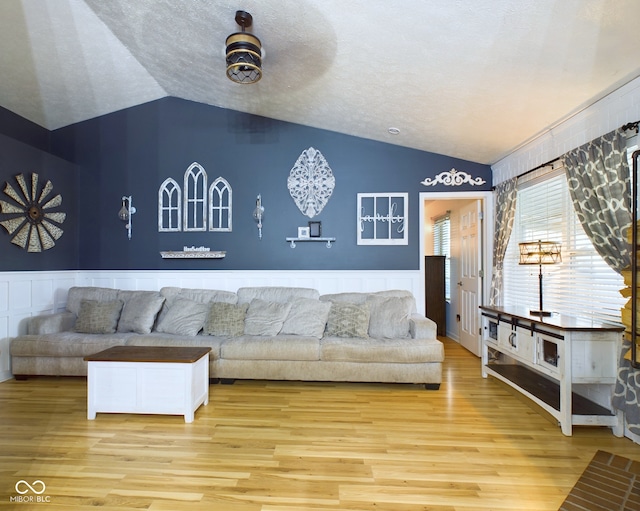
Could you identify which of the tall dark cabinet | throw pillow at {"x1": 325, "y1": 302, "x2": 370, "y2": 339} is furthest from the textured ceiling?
throw pillow at {"x1": 325, "y1": 302, "x2": 370, "y2": 339}

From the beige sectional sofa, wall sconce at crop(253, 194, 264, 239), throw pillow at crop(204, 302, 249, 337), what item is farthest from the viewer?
wall sconce at crop(253, 194, 264, 239)

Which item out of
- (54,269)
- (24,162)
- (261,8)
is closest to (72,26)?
(24,162)

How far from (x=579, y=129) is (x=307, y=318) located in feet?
9.96

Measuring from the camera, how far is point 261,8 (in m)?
2.60

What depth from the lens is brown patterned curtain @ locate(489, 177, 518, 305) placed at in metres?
4.02

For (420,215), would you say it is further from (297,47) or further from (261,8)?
(261,8)

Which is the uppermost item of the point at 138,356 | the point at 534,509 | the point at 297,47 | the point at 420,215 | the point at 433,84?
the point at 297,47

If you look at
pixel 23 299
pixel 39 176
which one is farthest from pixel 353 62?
pixel 23 299

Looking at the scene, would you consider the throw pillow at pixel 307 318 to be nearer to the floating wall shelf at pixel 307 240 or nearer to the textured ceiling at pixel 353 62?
the floating wall shelf at pixel 307 240

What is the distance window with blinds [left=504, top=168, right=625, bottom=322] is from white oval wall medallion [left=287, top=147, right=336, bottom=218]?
227 centimetres

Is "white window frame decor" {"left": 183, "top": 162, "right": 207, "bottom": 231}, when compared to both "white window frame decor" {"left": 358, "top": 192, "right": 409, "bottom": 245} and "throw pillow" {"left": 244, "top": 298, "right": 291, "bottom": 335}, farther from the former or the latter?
"white window frame decor" {"left": 358, "top": 192, "right": 409, "bottom": 245}

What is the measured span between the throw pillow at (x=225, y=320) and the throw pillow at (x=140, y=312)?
2.04 ft

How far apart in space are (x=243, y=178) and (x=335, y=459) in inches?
139

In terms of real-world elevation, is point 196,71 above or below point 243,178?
above
